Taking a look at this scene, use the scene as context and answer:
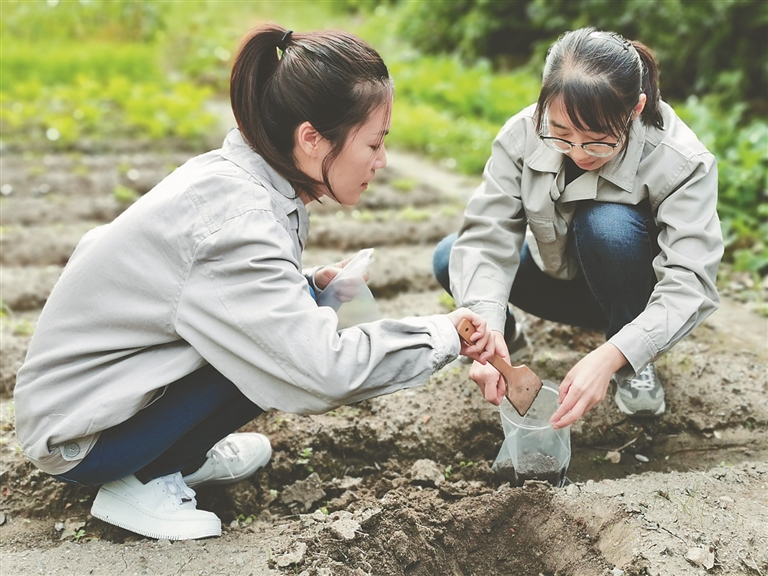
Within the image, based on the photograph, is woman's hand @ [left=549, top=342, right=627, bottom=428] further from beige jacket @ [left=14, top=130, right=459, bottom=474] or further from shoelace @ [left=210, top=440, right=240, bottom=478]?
shoelace @ [left=210, top=440, right=240, bottom=478]

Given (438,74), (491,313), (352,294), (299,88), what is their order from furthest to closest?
(438,74) → (491,313) → (352,294) → (299,88)

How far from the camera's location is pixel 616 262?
2070mm

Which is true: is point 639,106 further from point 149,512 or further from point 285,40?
point 149,512

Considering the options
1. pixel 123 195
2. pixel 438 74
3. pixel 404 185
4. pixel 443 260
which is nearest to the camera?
pixel 443 260

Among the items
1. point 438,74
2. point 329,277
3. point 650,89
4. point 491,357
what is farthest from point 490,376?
point 438,74

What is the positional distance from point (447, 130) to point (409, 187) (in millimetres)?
1243

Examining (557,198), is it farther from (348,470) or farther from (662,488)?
(348,470)

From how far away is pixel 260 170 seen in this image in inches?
65.2

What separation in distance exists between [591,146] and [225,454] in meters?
1.27

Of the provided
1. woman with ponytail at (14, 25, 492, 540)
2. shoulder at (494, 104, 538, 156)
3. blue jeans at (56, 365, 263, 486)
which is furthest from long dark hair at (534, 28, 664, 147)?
blue jeans at (56, 365, 263, 486)

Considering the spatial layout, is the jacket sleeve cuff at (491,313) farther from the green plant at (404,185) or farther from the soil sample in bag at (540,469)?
the green plant at (404,185)

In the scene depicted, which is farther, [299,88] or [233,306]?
[299,88]

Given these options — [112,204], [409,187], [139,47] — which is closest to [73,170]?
[112,204]

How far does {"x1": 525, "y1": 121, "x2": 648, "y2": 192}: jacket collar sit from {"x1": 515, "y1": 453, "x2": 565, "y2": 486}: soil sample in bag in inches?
30.4
